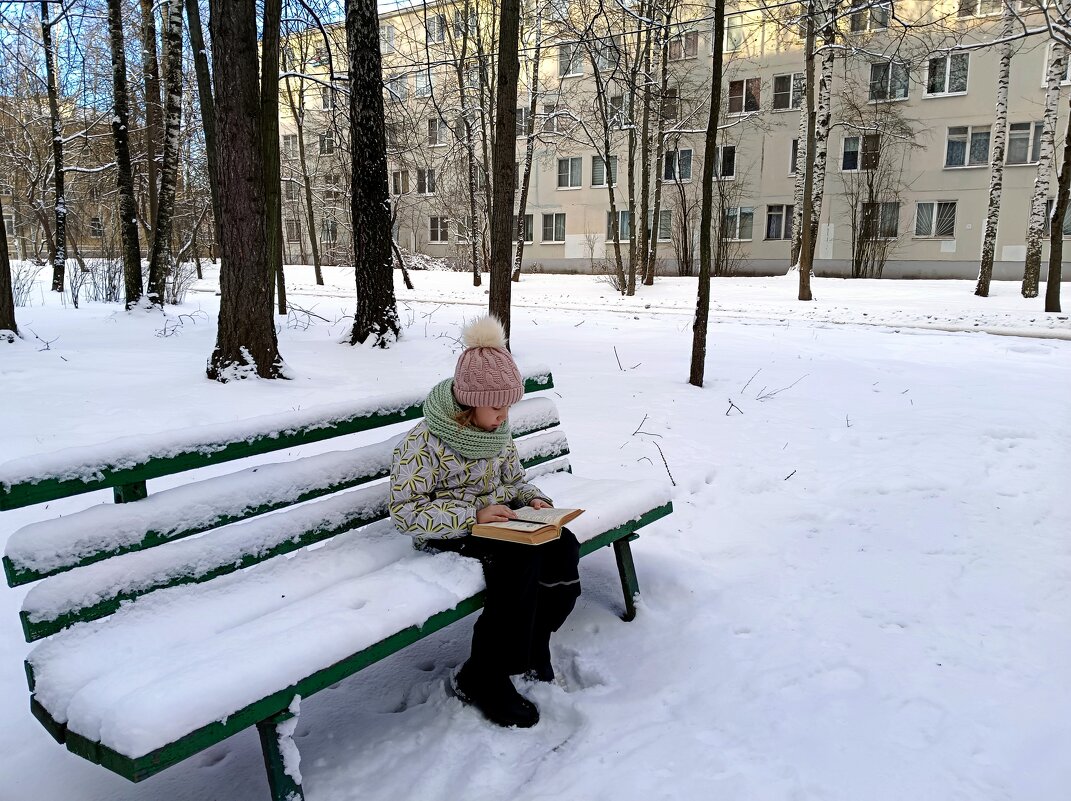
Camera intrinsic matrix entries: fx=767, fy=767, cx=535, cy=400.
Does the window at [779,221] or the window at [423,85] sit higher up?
the window at [423,85]

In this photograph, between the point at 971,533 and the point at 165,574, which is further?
the point at 971,533

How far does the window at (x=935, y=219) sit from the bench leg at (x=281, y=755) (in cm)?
2966

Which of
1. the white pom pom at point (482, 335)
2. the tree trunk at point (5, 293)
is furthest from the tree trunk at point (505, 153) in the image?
the tree trunk at point (5, 293)

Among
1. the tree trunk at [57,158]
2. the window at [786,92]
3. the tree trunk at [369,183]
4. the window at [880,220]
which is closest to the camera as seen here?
the tree trunk at [369,183]

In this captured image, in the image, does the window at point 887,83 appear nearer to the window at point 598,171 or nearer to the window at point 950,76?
the window at point 950,76

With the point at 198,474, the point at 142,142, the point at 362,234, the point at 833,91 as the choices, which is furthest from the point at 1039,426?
the point at 833,91

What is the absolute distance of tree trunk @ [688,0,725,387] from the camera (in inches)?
230

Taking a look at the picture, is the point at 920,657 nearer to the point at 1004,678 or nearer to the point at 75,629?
the point at 1004,678

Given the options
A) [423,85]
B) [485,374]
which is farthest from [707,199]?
[423,85]

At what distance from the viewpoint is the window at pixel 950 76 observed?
2622 centimetres

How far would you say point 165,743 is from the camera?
66.0 inches

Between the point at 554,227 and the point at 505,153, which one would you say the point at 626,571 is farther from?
the point at 554,227

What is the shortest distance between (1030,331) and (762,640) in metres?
9.65

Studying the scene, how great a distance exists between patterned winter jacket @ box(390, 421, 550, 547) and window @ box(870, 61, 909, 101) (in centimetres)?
2885
